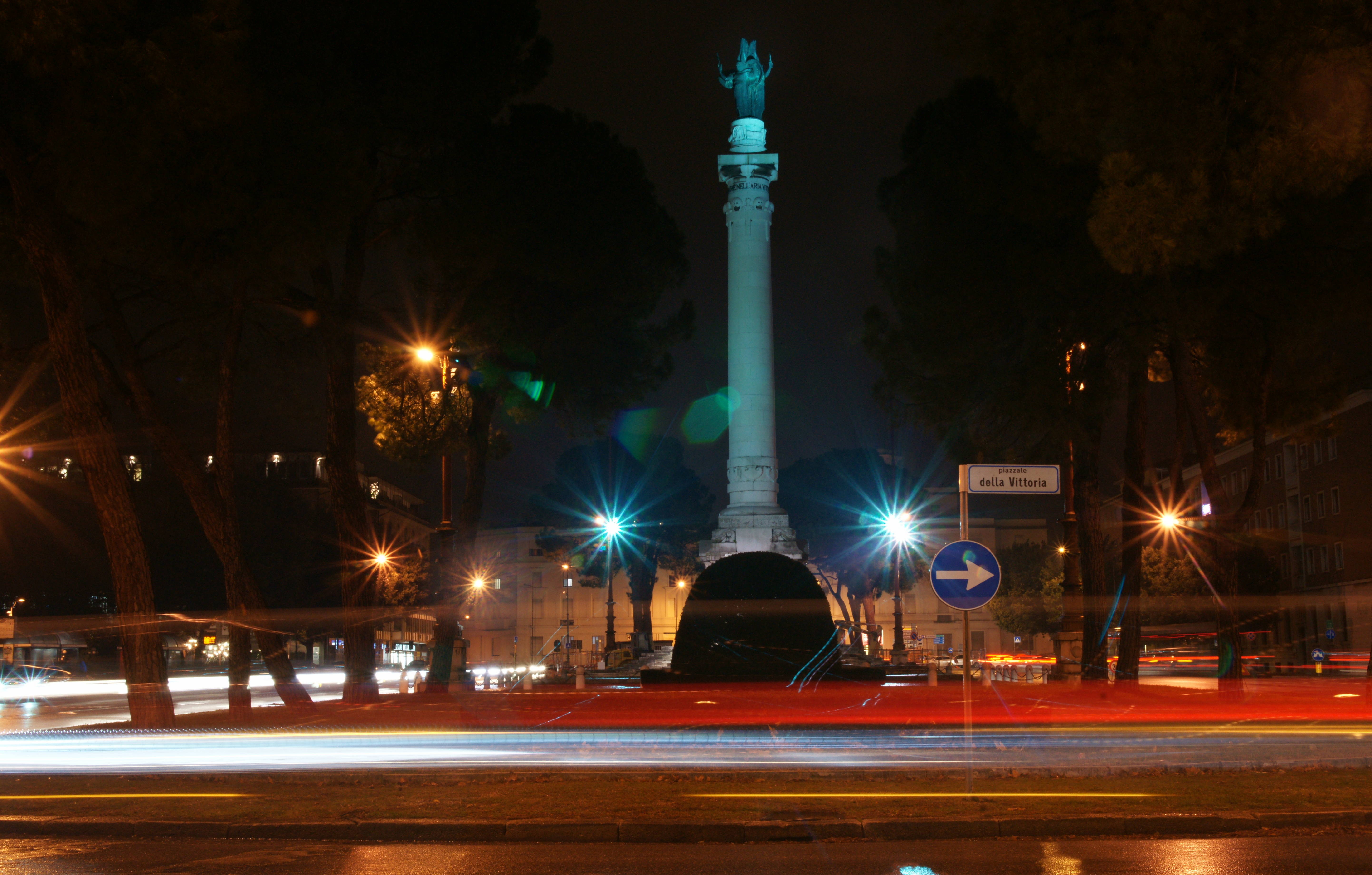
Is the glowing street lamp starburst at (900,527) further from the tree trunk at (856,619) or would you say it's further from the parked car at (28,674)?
the parked car at (28,674)

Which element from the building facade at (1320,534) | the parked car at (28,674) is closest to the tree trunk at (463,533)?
the parked car at (28,674)

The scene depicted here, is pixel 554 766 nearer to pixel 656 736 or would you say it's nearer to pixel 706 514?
pixel 656 736

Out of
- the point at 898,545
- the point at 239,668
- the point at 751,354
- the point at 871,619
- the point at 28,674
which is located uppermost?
the point at 751,354

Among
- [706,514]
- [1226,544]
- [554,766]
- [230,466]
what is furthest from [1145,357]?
[706,514]

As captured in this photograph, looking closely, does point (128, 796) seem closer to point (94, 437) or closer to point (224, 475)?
point (94, 437)

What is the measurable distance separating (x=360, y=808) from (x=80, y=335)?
10176 mm

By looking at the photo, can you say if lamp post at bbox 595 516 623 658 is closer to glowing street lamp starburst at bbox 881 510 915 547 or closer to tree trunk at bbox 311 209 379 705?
glowing street lamp starburst at bbox 881 510 915 547

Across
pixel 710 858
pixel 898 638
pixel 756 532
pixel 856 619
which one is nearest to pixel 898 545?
pixel 898 638

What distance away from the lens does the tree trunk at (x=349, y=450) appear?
22.3m

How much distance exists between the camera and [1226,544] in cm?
2208

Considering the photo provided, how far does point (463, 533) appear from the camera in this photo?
1051 inches

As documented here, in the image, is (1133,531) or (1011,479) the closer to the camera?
(1011,479)

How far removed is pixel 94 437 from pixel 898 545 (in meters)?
46.9

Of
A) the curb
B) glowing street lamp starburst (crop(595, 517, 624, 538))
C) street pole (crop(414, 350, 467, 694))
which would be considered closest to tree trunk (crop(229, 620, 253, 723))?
street pole (crop(414, 350, 467, 694))
